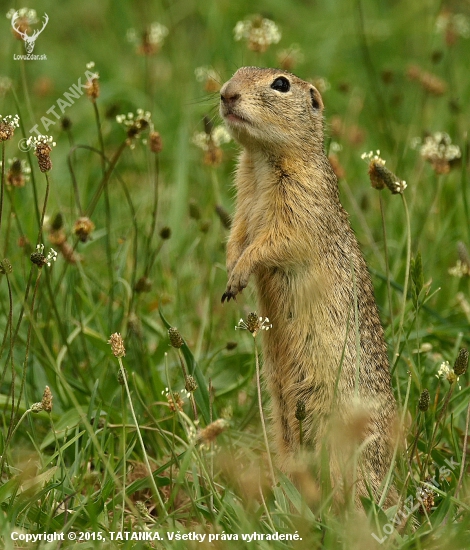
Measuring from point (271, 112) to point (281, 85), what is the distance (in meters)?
0.24

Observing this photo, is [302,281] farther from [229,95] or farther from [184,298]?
[184,298]

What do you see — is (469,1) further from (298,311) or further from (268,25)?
(298,311)

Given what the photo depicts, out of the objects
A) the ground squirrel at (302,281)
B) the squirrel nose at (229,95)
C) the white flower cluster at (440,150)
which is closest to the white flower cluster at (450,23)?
the white flower cluster at (440,150)

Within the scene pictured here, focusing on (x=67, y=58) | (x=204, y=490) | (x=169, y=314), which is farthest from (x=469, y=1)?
(x=204, y=490)

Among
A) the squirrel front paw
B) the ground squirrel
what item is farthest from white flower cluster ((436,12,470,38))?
the squirrel front paw

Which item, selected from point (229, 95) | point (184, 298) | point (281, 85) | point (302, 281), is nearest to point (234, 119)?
point (229, 95)

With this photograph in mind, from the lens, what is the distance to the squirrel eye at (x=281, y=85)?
479cm

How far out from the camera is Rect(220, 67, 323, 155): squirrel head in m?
4.52

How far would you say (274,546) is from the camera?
3600mm

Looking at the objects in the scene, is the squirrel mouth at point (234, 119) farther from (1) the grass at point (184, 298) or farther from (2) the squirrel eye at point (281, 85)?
(1) the grass at point (184, 298)

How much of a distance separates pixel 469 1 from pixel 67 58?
4051 mm

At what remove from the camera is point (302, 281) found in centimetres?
453

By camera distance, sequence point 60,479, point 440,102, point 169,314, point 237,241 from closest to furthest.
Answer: point 60,479
point 237,241
point 169,314
point 440,102

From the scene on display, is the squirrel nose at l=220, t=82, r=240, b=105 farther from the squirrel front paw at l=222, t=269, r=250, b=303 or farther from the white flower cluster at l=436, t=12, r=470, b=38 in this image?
the white flower cluster at l=436, t=12, r=470, b=38
